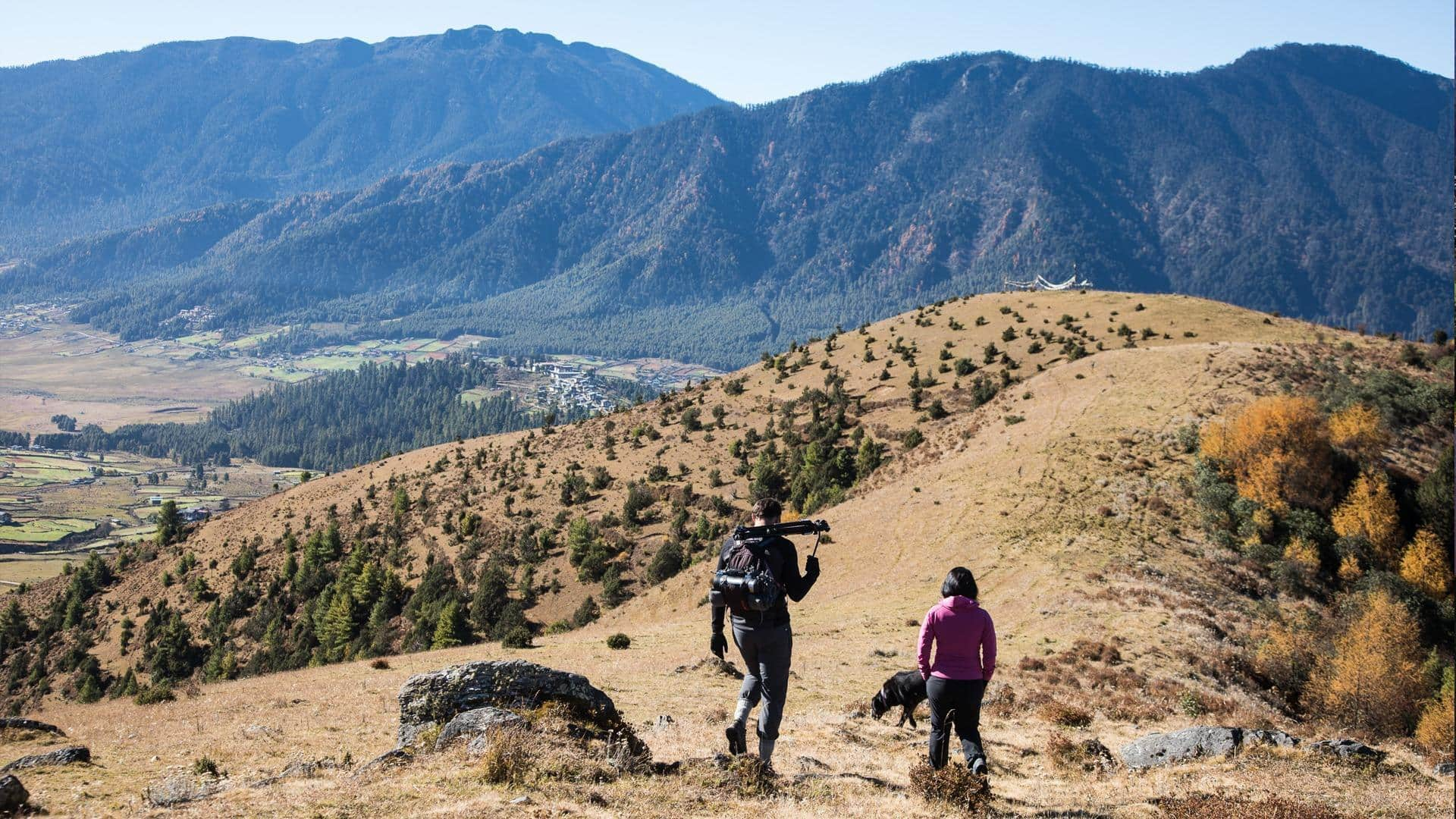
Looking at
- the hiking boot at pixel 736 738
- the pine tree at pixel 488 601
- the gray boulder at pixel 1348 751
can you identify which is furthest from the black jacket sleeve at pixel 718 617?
the pine tree at pixel 488 601

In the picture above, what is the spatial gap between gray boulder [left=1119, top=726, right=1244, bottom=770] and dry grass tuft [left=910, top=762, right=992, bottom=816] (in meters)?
3.91

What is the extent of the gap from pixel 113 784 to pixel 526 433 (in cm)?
7445

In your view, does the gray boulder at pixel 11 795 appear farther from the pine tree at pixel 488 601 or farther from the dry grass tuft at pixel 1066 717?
the pine tree at pixel 488 601

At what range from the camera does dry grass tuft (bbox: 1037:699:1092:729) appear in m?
15.2

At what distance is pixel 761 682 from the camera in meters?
9.62

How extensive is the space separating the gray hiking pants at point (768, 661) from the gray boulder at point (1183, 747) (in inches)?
228

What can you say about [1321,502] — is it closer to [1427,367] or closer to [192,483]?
[1427,367]

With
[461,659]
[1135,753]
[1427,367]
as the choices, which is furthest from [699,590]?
[1427,367]

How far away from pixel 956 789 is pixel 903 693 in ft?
4.71

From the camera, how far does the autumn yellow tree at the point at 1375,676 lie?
2255 centimetres

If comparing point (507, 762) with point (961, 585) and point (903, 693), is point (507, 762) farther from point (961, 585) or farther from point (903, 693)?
point (961, 585)

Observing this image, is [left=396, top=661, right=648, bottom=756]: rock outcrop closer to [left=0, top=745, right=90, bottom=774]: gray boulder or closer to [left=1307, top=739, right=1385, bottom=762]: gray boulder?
[left=0, top=745, right=90, bottom=774]: gray boulder

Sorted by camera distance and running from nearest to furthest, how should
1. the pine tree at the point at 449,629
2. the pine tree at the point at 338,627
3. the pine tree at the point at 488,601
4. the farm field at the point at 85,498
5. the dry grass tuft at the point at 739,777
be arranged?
the dry grass tuft at the point at 739,777 < the pine tree at the point at 449,629 < the pine tree at the point at 488,601 < the pine tree at the point at 338,627 < the farm field at the point at 85,498

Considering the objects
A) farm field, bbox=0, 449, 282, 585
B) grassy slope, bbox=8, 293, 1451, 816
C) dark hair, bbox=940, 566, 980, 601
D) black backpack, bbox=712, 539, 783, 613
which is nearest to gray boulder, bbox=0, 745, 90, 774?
grassy slope, bbox=8, 293, 1451, 816
